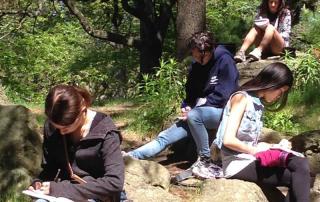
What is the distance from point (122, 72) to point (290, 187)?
15468 mm

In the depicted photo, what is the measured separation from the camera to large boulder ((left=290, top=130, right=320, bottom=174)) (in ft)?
15.5

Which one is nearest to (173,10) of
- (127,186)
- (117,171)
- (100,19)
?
(100,19)

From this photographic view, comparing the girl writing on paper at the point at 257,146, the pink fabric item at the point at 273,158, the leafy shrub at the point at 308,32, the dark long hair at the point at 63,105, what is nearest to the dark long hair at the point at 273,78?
the girl writing on paper at the point at 257,146

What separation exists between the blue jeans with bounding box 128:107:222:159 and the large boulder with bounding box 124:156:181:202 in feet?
1.55

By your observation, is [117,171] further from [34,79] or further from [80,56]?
[34,79]

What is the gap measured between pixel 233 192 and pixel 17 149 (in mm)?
1643

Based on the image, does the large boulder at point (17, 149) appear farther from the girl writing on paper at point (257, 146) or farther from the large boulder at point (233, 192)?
the girl writing on paper at point (257, 146)

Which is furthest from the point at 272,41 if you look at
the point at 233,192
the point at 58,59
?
the point at 58,59

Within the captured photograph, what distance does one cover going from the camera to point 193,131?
4805mm

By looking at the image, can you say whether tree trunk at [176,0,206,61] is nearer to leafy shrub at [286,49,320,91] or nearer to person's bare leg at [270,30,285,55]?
person's bare leg at [270,30,285,55]

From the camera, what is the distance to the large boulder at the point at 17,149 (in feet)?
13.0

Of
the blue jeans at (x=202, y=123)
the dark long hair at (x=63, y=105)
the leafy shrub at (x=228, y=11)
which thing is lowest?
the blue jeans at (x=202, y=123)

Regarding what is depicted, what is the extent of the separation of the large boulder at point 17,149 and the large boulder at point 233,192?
1.27 meters

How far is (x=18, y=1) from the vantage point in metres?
14.3
